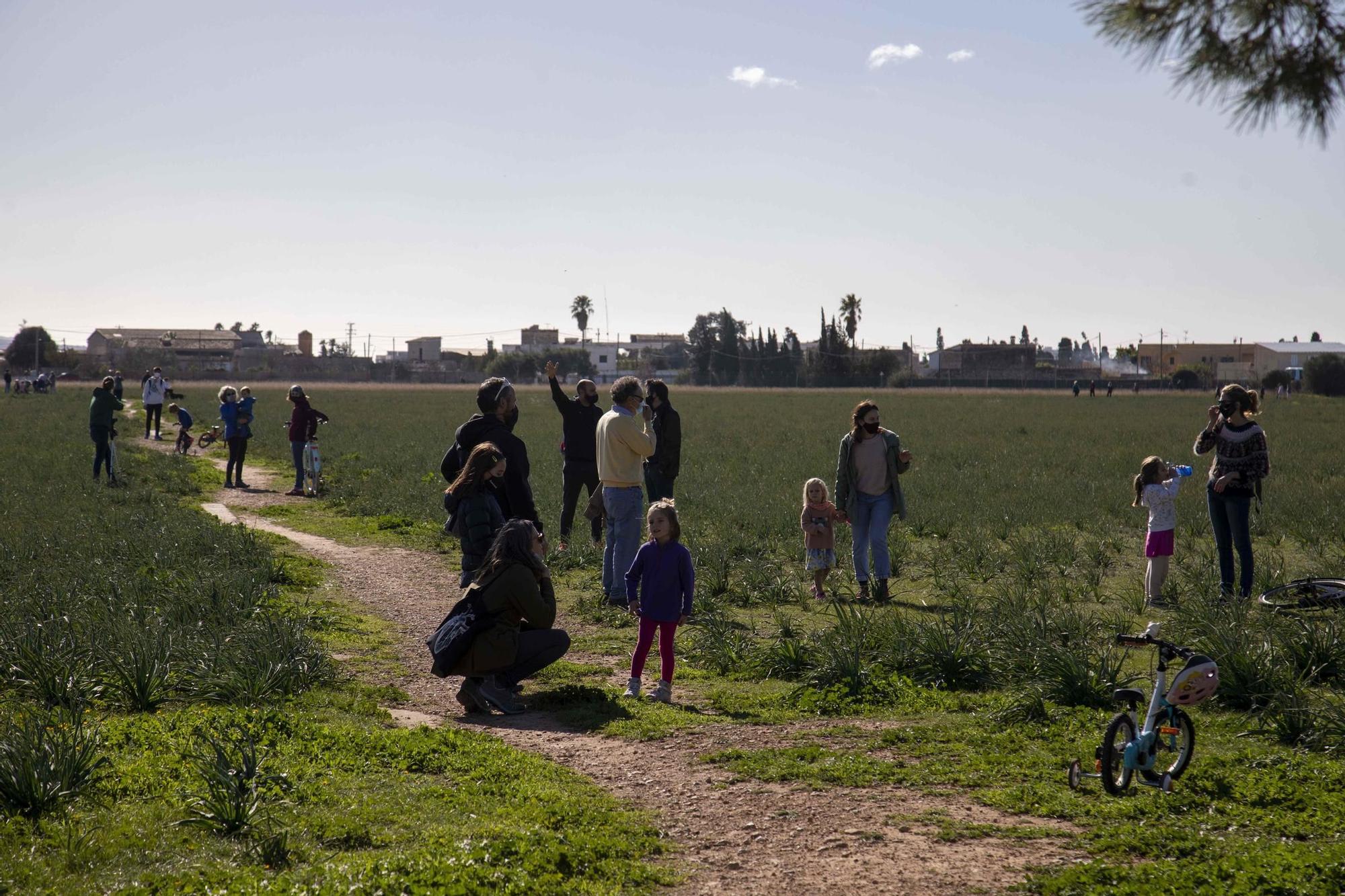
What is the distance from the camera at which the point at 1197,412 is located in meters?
51.9

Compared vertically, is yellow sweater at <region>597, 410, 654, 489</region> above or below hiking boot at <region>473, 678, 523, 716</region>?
above

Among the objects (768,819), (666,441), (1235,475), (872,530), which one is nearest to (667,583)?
(768,819)

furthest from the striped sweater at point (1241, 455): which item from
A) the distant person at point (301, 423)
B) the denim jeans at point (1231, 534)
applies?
the distant person at point (301, 423)

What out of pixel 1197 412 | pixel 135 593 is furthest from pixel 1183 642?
pixel 1197 412

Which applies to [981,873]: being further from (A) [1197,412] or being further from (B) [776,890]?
(A) [1197,412]

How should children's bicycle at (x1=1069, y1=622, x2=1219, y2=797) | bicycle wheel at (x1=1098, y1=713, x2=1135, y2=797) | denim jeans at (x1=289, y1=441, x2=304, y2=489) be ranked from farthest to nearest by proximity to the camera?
1. denim jeans at (x1=289, y1=441, x2=304, y2=489)
2. bicycle wheel at (x1=1098, y1=713, x2=1135, y2=797)
3. children's bicycle at (x1=1069, y1=622, x2=1219, y2=797)

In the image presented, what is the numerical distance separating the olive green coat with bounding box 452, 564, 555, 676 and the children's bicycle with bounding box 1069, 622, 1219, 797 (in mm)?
3333

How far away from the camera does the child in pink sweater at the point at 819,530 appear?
421 inches

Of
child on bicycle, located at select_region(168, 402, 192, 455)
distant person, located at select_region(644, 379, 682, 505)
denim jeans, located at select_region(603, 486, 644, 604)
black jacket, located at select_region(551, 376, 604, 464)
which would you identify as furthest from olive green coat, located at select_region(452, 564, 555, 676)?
child on bicycle, located at select_region(168, 402, 192, 455)

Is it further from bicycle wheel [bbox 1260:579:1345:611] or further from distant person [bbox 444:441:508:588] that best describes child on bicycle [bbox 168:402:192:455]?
bicycle wheel [bbox 1260:579:1345:611]

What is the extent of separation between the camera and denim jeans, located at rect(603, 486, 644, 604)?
1011 centimetres

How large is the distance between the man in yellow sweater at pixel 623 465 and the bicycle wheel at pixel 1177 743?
5274 mm

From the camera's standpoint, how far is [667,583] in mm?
7566

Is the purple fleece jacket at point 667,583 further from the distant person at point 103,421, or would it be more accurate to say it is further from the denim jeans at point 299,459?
the distant person at point 103,421
